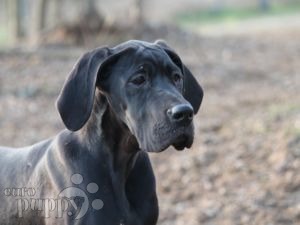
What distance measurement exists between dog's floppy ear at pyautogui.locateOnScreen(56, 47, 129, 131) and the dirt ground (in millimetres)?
2956

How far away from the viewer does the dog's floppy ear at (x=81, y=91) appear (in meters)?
4.74

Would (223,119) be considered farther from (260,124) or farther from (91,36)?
(91,36)

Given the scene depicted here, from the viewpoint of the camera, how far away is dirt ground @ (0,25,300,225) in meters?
7.67

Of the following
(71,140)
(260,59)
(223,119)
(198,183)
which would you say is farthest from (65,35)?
(71,140)

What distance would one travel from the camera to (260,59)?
733 inches

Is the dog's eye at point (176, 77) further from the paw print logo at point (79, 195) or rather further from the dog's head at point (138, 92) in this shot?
the paw print logo at point (79, 195)

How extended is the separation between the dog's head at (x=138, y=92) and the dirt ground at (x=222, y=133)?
9.49 ft

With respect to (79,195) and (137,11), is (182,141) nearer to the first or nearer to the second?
(79,195)

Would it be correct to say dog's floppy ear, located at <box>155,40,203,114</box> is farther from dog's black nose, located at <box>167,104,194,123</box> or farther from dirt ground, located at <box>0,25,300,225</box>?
dirt ground, located at <box>0,25,300,225</box>

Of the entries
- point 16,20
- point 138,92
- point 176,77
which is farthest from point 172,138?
point 16,20

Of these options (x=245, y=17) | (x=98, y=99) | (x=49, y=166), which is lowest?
(x=245, y=17)

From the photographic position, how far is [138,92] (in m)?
4.65

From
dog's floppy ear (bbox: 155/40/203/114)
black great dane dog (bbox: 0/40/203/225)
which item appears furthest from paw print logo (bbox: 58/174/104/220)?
dog's floppy ear (bbox: 155/40/203/114)

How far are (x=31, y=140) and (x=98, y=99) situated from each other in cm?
557
